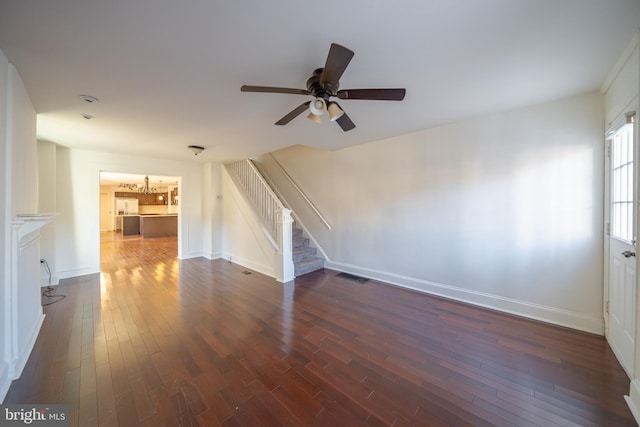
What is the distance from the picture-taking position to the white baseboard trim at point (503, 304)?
2.40 metres

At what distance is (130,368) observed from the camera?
1.88 metres

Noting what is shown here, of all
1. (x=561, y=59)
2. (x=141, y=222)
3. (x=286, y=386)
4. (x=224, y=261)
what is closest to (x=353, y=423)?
(x=286, y=386)

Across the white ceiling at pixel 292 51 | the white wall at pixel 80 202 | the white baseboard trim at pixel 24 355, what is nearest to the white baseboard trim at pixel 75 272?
the white wall at pixel 80 202

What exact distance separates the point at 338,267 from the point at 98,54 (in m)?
4.26

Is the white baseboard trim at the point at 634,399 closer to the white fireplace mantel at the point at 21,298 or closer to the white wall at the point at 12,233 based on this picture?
the white wall at the point at 12,233

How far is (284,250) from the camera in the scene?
4.04m

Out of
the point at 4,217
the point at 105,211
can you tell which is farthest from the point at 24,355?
the point at 105,211

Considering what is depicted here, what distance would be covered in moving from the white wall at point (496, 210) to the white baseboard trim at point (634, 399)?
3.61 ft

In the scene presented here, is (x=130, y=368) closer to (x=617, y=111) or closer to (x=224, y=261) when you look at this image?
(x=224, y=261)

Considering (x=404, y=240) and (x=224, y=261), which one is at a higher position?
(x=404, y=240)

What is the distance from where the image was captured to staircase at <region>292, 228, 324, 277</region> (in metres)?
4.45

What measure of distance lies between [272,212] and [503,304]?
382 cm

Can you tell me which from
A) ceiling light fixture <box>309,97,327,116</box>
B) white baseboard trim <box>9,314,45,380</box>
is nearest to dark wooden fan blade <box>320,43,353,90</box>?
ceiling light fixture <box>309,97,327,116</box>

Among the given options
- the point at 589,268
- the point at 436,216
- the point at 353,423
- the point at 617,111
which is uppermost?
the point at 617,111
